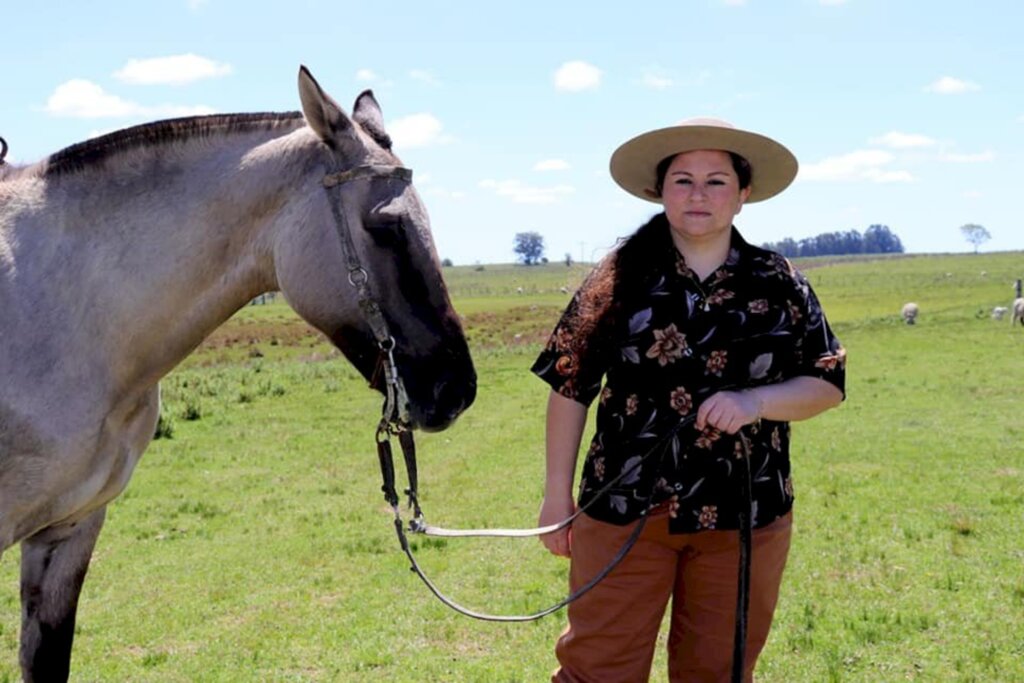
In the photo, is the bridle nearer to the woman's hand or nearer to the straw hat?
the woman's hand

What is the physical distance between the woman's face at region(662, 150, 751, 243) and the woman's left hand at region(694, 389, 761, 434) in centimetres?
53

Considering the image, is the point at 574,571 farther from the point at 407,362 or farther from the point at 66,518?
the point at 66,518

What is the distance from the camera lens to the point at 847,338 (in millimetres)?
26875

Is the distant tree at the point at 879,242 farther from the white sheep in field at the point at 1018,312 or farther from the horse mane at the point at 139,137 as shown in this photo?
the horse mane at the point at 139,137

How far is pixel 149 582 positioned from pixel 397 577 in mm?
1882

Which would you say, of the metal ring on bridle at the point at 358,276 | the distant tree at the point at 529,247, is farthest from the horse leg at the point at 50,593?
the distant tree at the point at 529,247

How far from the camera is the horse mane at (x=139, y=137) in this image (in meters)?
2.81

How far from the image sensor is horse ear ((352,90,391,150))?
9.09ft

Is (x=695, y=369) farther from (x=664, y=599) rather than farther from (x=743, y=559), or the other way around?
(x=664, y=599)

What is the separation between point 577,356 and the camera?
9.39 feet

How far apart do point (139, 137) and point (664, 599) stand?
2.27m

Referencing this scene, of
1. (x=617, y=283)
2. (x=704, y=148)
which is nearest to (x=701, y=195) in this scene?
(x=704, y=148)

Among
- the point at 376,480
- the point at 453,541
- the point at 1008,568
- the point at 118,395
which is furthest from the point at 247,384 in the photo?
the point at 118,395

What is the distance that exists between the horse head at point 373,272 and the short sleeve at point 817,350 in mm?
1102
